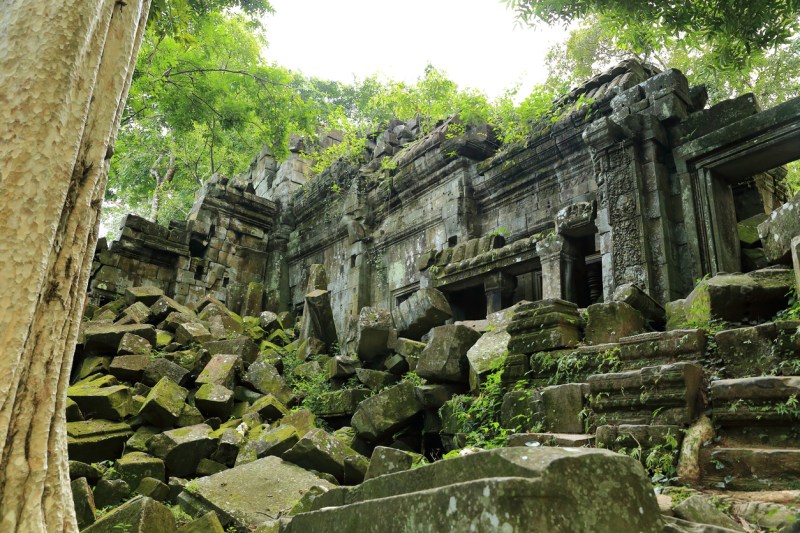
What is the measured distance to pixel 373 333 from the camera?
683 centimetres

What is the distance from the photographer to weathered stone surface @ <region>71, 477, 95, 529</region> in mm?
3410

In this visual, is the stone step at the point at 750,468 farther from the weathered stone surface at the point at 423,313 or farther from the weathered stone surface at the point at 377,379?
the weathered stone surface at the point at 423,313

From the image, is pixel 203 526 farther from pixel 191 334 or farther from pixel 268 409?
pixel 191 334

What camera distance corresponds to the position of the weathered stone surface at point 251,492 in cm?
377

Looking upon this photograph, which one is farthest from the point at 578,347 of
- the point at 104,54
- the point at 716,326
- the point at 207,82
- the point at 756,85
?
the point at 756,85

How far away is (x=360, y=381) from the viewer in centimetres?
684

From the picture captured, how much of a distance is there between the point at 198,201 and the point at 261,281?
2.51 m

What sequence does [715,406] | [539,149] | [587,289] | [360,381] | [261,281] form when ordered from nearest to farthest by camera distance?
[715,406] < [360,381] < [587,289] < [539,149] < [261,281]

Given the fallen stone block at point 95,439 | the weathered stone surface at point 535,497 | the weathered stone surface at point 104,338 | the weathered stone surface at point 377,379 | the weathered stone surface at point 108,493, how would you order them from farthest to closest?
1. the weathered stone surface at point 104,338
2. the weathered stone surface at point 377,379
3. the fallen stone block at point 95,439
4. the weathered stone surface at point 108,493
5. the weathered stone surface at point 535,497

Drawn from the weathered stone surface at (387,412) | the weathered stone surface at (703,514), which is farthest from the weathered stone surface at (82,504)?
the weathered stone surface at (703,514)

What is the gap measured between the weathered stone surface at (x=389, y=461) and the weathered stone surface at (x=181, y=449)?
1.97 m

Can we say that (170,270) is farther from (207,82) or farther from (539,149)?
(539,149)

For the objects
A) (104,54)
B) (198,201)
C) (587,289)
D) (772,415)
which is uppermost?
(198,201)

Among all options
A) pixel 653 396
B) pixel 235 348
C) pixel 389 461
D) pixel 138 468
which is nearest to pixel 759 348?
pixel 653 396
